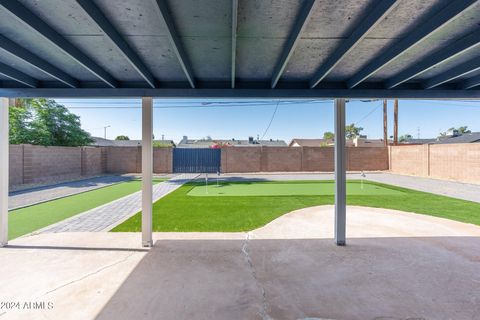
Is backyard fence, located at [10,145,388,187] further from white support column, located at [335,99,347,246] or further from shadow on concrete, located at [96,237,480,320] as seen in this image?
white support column, located at [335,99,347,246]

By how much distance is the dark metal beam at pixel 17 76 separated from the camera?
2.93 metres

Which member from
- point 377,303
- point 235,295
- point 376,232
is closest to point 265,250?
point 235,295

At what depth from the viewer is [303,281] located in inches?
107

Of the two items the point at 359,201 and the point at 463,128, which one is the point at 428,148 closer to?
the point at 359,201

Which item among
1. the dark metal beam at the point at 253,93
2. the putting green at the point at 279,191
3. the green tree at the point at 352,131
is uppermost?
the green tree at the point at 352,131

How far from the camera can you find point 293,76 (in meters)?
3.42

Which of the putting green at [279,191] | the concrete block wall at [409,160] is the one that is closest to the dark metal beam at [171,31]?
the putting green at [279,191]

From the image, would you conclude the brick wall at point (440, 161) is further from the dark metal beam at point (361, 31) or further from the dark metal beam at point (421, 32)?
the dark metal beam at point (361, 31)

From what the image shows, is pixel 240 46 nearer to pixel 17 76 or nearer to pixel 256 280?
pixel 256 280

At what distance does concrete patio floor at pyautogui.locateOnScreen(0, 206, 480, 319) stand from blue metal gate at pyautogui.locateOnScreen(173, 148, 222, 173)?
1204cm

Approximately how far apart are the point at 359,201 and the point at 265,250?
15.5 ft

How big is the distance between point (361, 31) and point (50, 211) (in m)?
7.28

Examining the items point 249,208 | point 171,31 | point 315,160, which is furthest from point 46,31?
point 315,160

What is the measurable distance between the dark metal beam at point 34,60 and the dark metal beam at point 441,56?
4.54 meters
